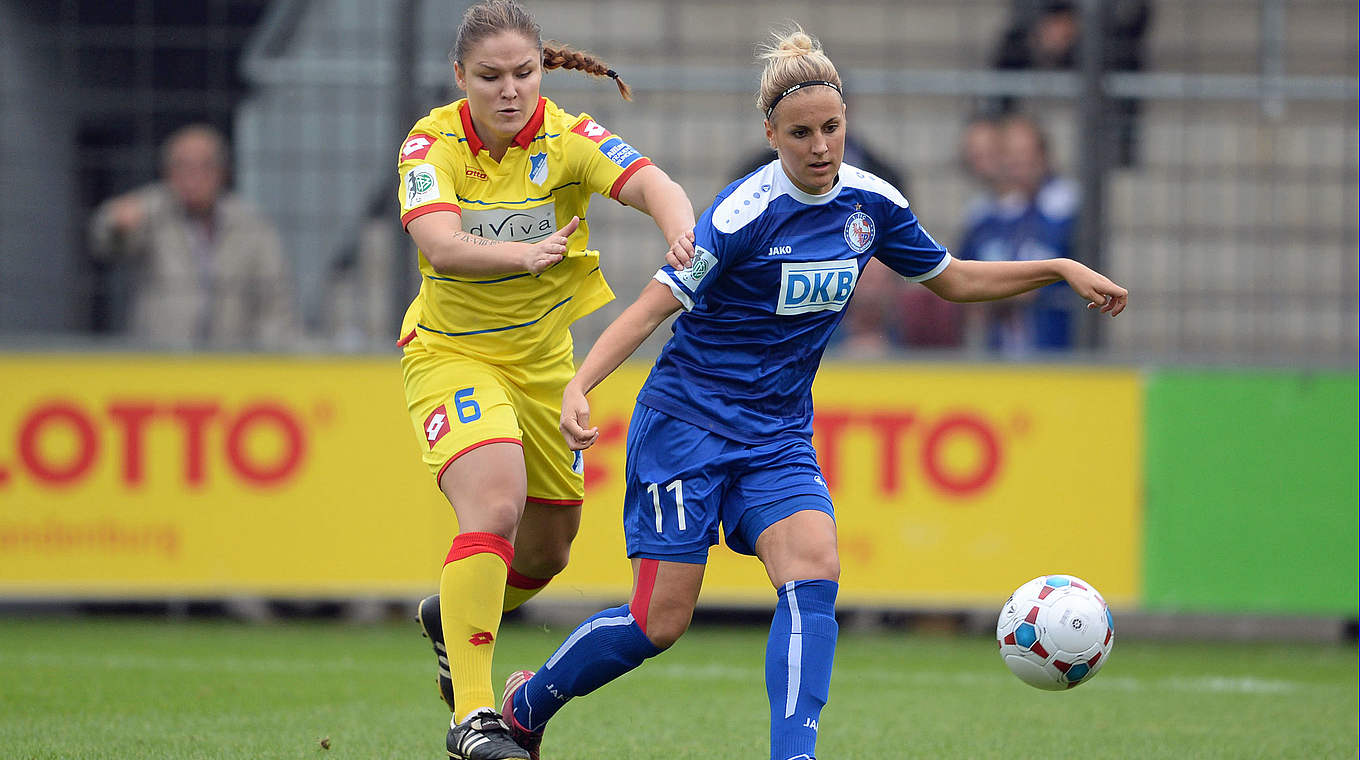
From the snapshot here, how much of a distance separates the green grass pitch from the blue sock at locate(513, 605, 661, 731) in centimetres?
56

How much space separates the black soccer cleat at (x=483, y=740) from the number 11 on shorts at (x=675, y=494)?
66 cm

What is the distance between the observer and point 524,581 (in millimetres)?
5164

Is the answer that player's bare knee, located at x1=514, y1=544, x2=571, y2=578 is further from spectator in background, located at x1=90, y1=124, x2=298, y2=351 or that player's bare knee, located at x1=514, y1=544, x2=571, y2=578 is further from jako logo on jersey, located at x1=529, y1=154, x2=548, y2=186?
spectator in background, located at x1=90, y1=124, x2=298, y2=351

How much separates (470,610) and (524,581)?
2.62ft

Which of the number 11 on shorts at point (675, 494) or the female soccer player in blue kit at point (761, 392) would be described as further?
the number 11 on shorts at point (675, 494)

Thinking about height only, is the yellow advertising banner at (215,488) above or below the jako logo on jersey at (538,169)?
below

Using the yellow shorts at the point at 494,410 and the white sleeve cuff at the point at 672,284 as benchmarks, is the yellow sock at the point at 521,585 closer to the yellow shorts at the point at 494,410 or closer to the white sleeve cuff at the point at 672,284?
the yellow shorts at the point at 494,410

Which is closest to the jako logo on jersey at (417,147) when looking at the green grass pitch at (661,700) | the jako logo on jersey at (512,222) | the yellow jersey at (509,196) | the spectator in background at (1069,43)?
the yellow jersey at (509,196)

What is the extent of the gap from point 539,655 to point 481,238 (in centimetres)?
318

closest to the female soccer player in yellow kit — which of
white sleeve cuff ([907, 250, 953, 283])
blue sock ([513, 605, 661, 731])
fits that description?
blue sock ([513, 605, 661, 731])

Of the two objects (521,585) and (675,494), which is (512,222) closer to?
(675,494)

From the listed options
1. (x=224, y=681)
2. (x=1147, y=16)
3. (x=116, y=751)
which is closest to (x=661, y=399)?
(x=116, y=751)

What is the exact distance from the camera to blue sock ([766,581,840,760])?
12.8 ft

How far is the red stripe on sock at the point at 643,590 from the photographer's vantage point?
4211mm
